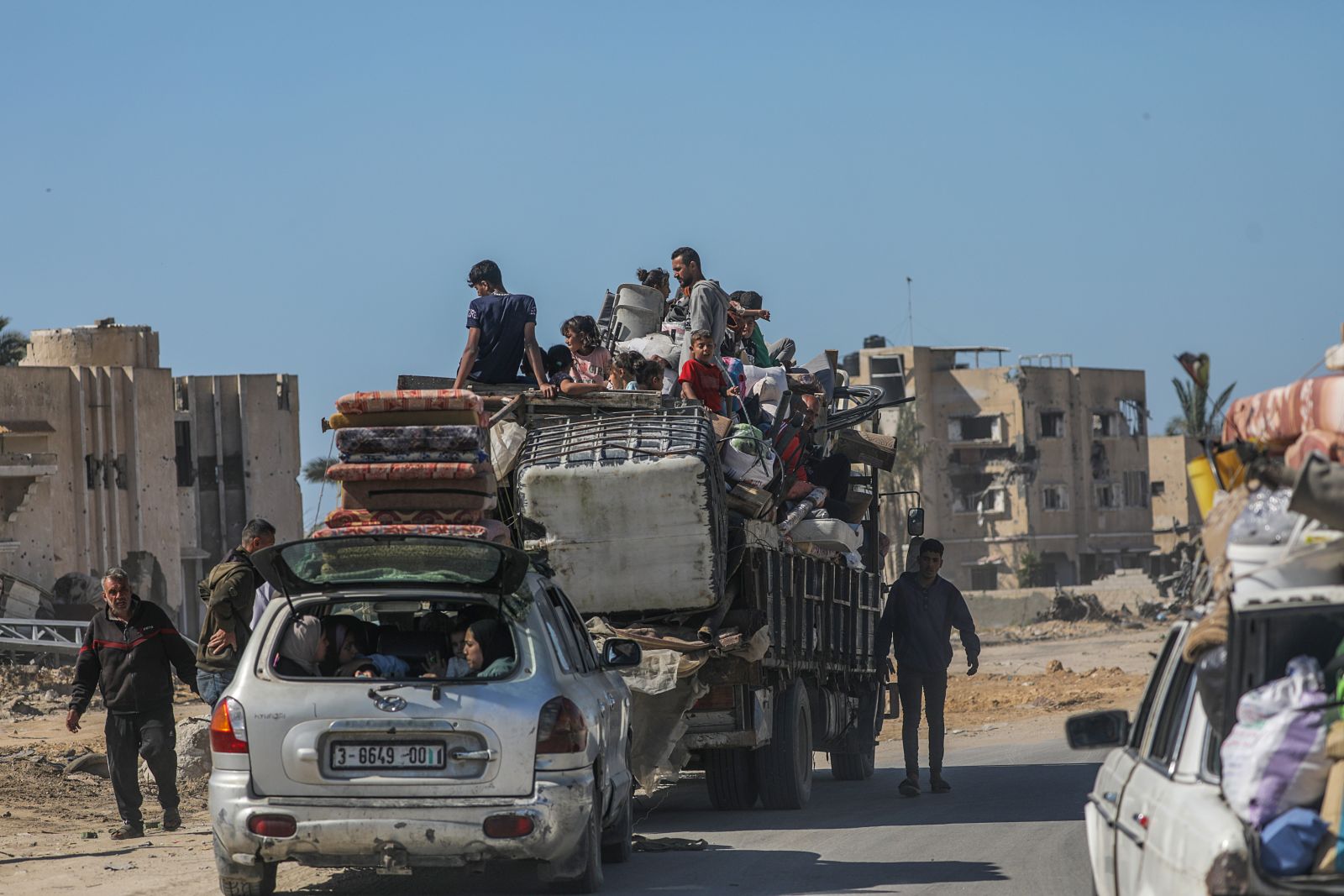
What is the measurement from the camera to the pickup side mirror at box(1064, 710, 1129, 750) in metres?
5.90

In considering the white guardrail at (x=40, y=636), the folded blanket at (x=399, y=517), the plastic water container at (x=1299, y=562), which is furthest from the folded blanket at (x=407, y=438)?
the white guardrail at (x=40, y=636)

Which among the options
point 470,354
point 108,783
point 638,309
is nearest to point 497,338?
point 470,354

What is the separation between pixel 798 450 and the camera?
14281 millimetres

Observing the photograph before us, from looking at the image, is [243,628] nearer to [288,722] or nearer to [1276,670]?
[288,722]

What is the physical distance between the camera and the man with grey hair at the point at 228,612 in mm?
11700

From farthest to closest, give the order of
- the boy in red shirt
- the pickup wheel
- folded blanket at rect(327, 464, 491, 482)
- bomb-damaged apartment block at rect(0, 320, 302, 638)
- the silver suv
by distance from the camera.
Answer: bomb-damaged apartment block at rect(0, 320, 302, 638)
the boy in red shirt
folded blanket at rect(327, 464, 491, 482)
the pickup wheel
the silver suv

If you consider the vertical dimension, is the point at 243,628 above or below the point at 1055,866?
above

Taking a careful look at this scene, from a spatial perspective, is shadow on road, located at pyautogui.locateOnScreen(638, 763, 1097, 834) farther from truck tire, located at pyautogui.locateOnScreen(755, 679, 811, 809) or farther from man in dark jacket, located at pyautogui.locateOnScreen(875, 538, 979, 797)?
man in dark jacket, located at pyautogui.locateOnScreen(875, 538, 979, 797)

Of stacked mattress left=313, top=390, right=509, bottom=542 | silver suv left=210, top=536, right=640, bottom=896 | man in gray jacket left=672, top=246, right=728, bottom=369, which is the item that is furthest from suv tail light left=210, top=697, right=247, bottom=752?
man in gray jacket left=672, top=246, right=728, bottom=369

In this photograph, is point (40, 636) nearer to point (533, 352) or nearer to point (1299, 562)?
point (533, 352)

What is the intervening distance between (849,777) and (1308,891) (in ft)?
41.6

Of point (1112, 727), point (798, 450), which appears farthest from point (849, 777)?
point (1112, 727)

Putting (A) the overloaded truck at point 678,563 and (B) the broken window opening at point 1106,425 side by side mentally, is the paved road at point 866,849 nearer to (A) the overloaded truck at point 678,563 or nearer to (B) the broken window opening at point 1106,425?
(A) the overloaded truck at point 678,563

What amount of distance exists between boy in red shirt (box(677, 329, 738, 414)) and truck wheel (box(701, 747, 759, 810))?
2.63 metres
